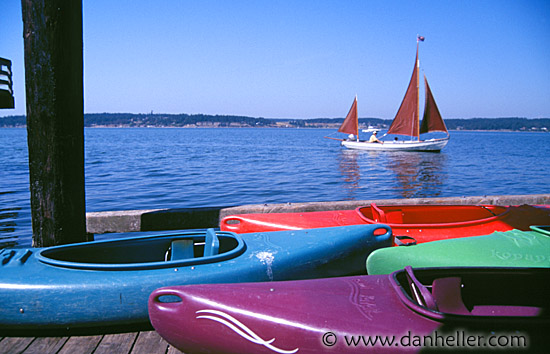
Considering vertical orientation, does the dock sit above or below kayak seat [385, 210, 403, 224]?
below

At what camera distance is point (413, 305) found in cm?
229

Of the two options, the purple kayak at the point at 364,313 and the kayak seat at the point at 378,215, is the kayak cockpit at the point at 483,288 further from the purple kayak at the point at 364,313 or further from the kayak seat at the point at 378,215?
the kayak seat at the point at 378,215

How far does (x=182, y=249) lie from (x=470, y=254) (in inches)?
98.3

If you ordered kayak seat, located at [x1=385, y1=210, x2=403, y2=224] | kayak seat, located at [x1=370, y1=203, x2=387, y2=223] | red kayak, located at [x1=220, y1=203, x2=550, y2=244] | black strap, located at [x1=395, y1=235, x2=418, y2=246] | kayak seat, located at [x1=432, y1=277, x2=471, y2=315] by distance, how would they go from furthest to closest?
1. kayak seat, located at [x1=385, y1=210, x2=403, y2=224]
2. kayak seat, located at [x1=370, y1=203, x2=387, y2=223]
3. red kayak, located at [x1=220, y1=203, x2=550, y2=244]
4. black strap, located at [x1=395, y1=235, x2=418, y2=246]
5. kayak seat, located at [x1=432, y1=277, x2=471, y2=315]

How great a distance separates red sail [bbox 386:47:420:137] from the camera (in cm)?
3575

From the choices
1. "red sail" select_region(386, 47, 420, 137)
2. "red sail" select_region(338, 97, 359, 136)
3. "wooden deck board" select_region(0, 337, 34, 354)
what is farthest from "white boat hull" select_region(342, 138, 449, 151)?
"wooden deck board" select_region(0, 337, 34, 354)

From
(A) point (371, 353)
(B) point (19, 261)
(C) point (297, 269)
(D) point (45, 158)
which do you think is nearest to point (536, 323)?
(A) point (371, 353)

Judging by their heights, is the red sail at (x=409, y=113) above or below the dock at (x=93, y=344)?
above

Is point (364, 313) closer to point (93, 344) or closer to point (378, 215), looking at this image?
point (93, 344)

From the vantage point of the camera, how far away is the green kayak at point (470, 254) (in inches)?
137

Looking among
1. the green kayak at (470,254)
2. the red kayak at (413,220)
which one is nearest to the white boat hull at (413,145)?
the red kayak at (413,220)

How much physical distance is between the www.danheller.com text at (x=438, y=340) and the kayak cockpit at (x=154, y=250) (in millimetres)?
1434

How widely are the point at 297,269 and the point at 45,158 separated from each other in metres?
2.29

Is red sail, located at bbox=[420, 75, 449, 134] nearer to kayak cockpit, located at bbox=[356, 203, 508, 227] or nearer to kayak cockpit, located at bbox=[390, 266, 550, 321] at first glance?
kayak cockpit, located at bbox=[356, 203, 508, 227]
